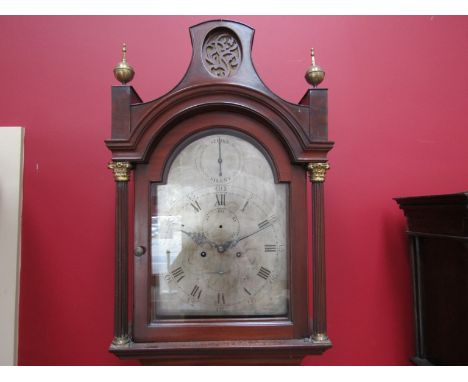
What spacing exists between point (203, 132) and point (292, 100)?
477mm

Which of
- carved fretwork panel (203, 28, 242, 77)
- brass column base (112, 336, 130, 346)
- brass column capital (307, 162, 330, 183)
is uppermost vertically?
carved fretwork panel (203, 28, 242, 77)

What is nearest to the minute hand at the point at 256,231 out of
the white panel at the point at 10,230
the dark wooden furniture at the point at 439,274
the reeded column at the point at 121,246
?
the reeded column at the point at 121,246

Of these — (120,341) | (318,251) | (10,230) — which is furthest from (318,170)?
(10,230)

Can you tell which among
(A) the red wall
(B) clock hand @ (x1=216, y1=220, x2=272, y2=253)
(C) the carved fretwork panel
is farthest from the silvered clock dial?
(A) the red wall

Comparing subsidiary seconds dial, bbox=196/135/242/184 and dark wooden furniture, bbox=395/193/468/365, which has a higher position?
subsidiary seconds dial, bbox=196/135/242/184

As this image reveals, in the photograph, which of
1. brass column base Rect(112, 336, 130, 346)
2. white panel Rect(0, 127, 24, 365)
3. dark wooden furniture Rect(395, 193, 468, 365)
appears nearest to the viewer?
brass column base Rect(112, 336, 130, 346)

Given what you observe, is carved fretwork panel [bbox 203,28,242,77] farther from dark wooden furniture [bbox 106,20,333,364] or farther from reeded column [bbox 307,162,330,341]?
reeded column [bbox 307,162,330,341]

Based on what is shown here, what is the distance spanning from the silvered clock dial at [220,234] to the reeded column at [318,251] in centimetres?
8

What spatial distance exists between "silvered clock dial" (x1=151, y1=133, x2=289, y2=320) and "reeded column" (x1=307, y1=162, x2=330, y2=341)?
0.08 m

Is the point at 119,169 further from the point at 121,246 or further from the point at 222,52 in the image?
the point at 222,52

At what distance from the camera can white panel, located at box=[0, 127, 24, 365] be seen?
1271mm

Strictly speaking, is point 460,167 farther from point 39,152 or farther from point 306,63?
point 39,152
